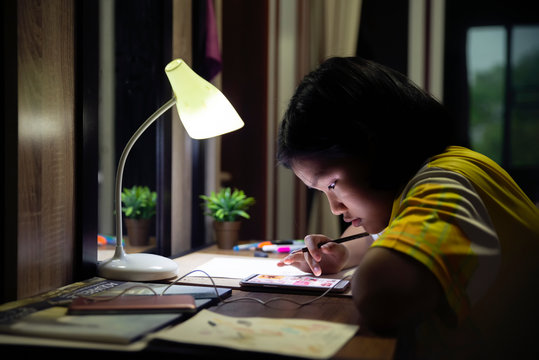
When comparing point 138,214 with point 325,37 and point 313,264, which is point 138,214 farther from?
point 325,37

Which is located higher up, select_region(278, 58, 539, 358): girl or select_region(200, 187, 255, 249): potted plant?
select_region(278, 58, 539, 358): girl

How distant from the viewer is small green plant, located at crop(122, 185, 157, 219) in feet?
5.29

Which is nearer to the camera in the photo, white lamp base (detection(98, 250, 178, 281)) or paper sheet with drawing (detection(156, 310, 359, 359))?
paper sheet with drawing (detection(156, 310, 359, 359))

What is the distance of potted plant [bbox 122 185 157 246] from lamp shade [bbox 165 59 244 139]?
1.82 feet

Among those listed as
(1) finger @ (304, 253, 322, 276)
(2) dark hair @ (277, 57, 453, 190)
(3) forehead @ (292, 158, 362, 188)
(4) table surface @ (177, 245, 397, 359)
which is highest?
(2) dark hair @ (277, 57, 453, 190)

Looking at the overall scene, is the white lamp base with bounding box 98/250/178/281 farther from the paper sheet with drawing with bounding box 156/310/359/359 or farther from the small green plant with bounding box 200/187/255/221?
the small green plant with bounding box 200/187/255/221

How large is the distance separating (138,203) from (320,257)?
73 cm

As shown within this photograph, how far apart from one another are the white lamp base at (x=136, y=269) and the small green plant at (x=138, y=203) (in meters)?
0.51

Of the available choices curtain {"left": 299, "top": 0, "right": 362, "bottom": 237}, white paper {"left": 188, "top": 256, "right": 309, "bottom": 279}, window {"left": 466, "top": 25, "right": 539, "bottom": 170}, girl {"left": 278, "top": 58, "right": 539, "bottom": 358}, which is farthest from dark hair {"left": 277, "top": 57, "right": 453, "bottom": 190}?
window {"left": 466, "top": 25, "right": 539, "bottom": 170}

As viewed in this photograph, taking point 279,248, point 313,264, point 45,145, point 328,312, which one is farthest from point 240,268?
point 45,145

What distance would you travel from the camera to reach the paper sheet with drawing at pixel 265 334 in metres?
0.62

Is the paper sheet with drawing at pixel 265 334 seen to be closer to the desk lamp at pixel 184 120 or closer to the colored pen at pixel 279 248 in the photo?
the desk lamp at pixel 184 120

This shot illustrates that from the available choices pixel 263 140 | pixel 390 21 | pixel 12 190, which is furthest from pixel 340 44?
pixel 12 190

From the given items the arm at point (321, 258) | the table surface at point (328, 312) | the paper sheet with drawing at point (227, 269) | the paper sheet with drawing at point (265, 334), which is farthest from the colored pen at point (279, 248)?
the paper sheet with drawing at point (265, 334)
